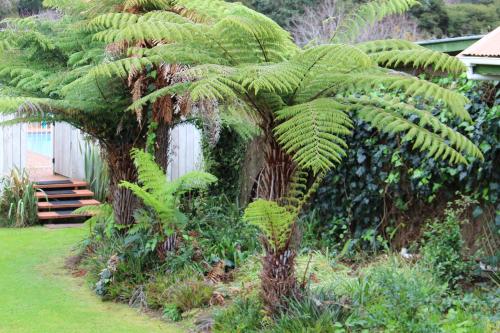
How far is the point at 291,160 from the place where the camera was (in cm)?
550

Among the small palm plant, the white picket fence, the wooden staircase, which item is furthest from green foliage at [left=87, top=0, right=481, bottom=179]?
the wooden staircase

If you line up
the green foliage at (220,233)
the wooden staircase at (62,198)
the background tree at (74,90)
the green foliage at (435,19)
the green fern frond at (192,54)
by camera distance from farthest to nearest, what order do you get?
the green foliage at (435,19) < the wooden staircase at (62,198) < the background tree at (74,90) < the green foliage at (220,233) < the green fern frond at (192,54)

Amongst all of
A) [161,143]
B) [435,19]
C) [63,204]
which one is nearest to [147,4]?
[161,143]

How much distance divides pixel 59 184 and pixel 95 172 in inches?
27.5

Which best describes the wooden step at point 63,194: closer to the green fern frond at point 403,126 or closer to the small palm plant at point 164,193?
the small palm plant at point 164,193

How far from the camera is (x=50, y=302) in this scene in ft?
23.3

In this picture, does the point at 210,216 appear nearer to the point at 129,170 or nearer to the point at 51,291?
the point at 129,170

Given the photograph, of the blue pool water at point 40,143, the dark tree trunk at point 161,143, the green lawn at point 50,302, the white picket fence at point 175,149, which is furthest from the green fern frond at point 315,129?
the blue pool water at point 40,143

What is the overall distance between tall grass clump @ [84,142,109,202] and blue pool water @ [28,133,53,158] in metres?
4.36

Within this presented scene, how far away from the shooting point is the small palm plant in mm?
7199

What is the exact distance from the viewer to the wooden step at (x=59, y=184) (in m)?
13.2

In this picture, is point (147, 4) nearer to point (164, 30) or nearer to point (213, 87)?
point (164, 30)

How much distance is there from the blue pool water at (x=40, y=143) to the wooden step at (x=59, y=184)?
422cm

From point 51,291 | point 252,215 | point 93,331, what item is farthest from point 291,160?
point 51,291
